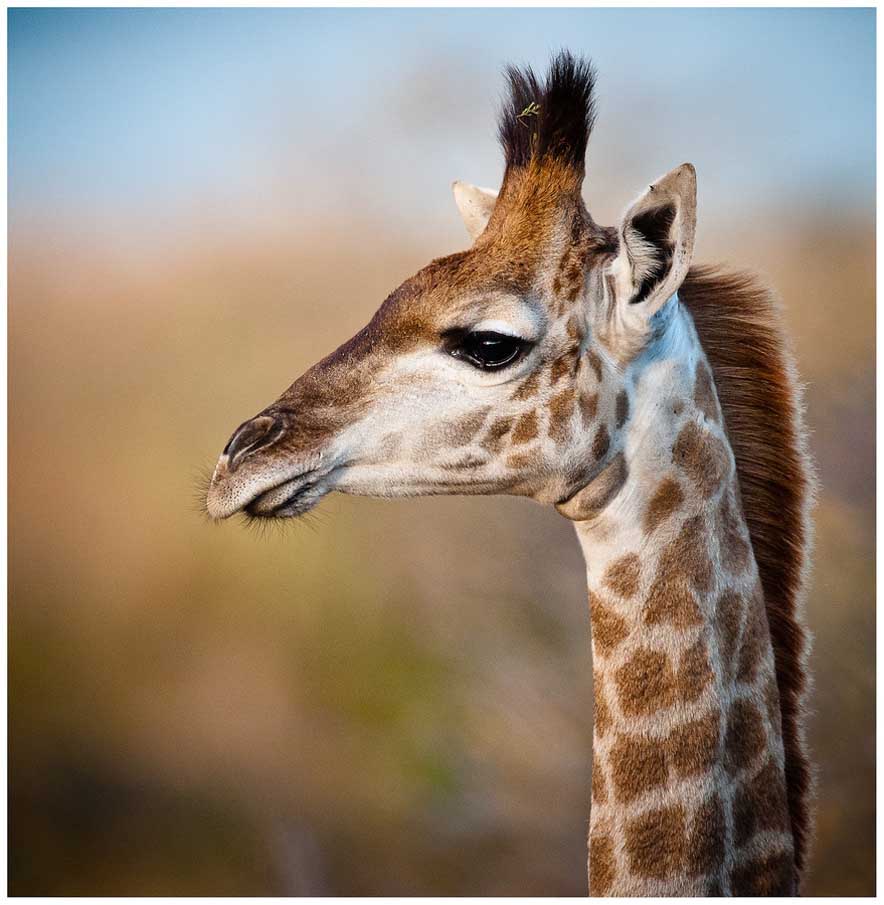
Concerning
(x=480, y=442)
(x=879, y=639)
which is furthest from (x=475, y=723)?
(x=480, y=442)

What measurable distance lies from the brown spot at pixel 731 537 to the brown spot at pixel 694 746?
0.32 metres

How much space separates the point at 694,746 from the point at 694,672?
0.50ft

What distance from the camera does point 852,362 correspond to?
317cm

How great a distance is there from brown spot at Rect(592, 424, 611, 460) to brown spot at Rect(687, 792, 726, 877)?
2.44ft

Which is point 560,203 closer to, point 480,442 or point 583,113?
point 583,113

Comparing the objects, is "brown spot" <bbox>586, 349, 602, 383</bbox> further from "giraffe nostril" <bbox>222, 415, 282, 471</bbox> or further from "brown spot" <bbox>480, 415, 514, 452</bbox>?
"giraffe nostril" <bbox>222, 415, 282, 471</bbox>

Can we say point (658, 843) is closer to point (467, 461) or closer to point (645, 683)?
point (645, 683)

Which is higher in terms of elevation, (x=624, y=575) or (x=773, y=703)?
(x=624, y=575)

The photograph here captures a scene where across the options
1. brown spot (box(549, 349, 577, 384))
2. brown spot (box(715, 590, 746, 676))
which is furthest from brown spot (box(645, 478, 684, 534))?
brown spot (box(549, 349, 577, 384))

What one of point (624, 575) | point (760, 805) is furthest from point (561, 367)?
point (760, 805)

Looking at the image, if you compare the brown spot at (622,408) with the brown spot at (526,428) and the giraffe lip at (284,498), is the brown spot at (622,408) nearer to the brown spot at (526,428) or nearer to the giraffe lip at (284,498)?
the brown spot at (526,428)

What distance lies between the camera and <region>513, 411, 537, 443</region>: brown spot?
1.97m

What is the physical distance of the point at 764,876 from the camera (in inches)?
73.5

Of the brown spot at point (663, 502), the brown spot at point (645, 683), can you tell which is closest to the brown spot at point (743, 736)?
the brown spot at point (645, 683)
